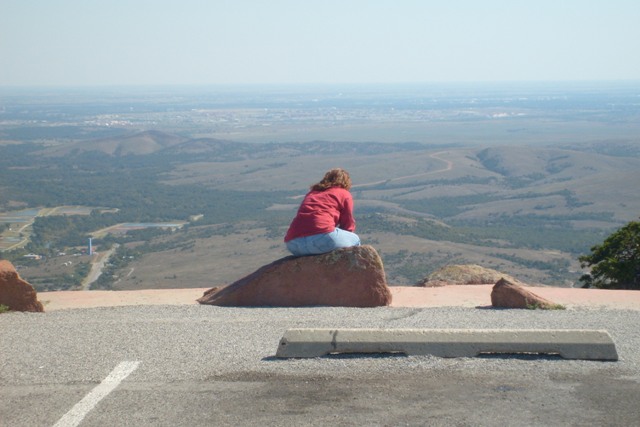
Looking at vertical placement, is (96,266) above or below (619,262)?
below

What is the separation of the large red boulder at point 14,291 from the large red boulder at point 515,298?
17.2 feet

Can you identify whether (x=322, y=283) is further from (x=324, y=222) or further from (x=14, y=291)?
(x=14, y=291)

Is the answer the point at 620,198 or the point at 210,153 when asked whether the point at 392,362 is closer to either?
the point at 620,198

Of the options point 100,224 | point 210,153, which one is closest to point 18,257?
point 100,224

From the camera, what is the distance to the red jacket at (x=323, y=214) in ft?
33.6

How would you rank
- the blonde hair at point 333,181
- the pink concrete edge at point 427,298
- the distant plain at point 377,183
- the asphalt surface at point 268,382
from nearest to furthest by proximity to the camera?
the asphalt surface at point 268,382 < the blonde hair at point 333,181 < the pink concrete edge at point 427,298 < the distant plain at point 377,183

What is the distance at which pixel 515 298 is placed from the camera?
10.0m

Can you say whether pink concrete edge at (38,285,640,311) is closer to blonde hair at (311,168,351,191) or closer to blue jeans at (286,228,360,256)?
blue jeans at (286,228,360,256)

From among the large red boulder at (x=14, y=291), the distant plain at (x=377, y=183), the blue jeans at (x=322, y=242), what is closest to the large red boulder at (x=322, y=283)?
the blue jeans at (x=322, y=242)

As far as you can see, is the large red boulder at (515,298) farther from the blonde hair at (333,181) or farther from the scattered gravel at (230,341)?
the blonde hair at (333,181)

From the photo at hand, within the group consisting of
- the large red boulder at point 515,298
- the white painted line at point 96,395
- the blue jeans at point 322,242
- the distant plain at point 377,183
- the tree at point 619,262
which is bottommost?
the distant plain at point 377,183

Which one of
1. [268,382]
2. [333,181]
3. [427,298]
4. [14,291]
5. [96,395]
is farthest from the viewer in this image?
[427,298]

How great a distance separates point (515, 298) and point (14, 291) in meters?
5.61

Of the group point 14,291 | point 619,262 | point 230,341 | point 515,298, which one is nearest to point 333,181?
point 515,298
